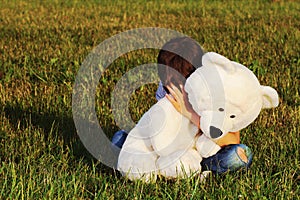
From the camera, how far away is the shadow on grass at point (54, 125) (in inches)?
131

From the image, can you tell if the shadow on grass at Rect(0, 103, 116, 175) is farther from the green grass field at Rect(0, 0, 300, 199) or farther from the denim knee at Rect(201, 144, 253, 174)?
→ the denim knee at Rect(201, 144, 253, 174)

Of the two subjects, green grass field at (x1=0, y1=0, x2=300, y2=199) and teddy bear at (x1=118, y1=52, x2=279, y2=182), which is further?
green grass field at (x1=0, y1=0, x2=300, y2=199)

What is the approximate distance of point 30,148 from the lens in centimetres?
333

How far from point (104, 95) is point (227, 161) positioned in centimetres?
200

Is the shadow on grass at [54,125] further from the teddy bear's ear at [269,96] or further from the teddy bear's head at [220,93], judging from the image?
the teddy bear's ear at [269,96]

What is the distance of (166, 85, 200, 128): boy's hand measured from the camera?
2.81 meters

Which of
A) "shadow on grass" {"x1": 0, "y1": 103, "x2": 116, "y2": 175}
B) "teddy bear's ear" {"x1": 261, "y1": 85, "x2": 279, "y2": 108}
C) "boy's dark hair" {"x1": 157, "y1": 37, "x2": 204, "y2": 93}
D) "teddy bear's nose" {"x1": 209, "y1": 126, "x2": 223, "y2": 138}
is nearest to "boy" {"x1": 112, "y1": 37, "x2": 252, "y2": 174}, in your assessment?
"boy's dark hair" {"x1": 157, "y1": 37, "x2": 204, "y2": 93}

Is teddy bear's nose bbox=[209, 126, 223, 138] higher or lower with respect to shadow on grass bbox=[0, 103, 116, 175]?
higher

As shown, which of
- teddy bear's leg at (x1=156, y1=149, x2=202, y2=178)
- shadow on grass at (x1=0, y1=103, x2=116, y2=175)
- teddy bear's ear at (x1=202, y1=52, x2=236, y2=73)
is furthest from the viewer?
shadow on grass at (x1=0, y1=103, x2=116, y2=175)

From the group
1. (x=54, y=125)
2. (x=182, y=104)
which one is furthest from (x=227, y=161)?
(x=54, y=125)

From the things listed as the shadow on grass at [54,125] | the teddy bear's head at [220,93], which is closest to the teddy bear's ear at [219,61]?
the teddy bear's head at [220,93]

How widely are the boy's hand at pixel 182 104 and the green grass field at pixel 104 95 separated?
30cm

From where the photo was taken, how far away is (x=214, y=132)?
8.80ft

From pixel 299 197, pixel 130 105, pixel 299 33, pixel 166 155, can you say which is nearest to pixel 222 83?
pixel 166 155
